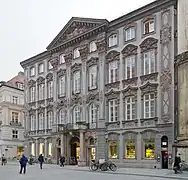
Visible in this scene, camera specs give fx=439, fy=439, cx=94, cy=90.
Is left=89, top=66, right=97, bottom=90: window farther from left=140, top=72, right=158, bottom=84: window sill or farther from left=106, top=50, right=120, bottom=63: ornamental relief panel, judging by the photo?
left=140, top=72, right=158, bottom=84: window sill

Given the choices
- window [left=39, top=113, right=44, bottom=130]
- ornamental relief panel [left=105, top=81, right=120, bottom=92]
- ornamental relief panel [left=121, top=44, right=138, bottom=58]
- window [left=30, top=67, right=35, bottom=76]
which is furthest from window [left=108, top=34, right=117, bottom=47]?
window [left=30, top=67, right=35, bottom=76]

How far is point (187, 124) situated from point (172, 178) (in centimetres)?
1053

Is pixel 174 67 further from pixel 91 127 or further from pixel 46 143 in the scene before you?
pixel 46 143

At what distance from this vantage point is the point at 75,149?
185 feet

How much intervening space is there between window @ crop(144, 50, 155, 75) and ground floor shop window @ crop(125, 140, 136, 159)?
300 inches

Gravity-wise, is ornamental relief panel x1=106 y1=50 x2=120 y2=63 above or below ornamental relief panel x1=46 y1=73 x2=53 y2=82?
above

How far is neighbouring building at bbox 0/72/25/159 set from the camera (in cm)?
8325

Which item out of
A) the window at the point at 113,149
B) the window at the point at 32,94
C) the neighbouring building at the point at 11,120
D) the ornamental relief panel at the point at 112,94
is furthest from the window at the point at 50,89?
the neighbouring building at the point at 11,120

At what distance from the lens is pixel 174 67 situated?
4188 cm

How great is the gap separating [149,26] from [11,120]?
47362mm

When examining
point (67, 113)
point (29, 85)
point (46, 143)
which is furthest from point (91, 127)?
point (29, 85)

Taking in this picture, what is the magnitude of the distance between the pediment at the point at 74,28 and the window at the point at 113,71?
16.7 feet

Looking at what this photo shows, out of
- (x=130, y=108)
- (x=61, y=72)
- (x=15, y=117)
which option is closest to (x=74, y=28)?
(x=61, y=72)

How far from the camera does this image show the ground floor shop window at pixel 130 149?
151ft
